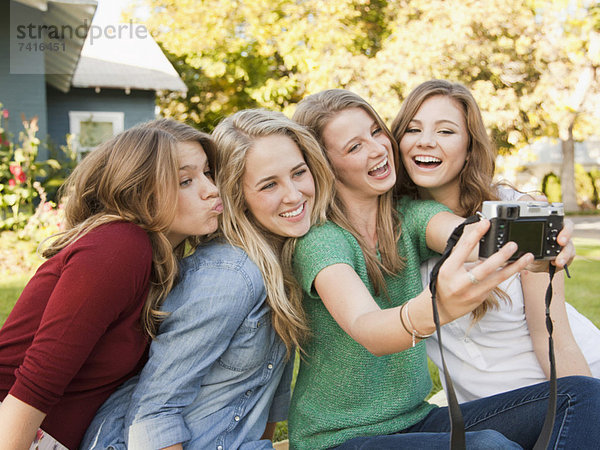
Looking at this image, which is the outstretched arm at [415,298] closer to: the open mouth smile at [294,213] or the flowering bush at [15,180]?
the open mouth smile at [294,213]

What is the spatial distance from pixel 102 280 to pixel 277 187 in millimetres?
790

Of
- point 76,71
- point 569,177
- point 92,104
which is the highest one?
Result: point 76,71

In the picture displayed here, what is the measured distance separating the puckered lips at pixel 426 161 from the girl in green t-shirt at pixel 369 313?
99 millimetres

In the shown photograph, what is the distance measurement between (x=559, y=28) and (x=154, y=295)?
14.1 metres

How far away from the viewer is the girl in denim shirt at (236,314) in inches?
79.1

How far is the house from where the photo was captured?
30.3 feet

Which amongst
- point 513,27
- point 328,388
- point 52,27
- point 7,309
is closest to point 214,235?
point 328,388

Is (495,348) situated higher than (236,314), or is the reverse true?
(236,314)

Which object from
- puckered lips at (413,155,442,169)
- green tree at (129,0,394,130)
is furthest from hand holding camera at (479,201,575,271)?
green tree at (129,0,394,130)

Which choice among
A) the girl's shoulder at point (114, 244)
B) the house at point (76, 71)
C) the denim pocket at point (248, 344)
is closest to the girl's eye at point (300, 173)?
the denim pocket at point (248, 344)

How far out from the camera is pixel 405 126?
280 centimetres

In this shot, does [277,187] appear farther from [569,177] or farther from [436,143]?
[569,177]

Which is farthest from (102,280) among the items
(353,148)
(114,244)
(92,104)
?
(92,104)

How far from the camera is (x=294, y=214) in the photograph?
2301 mm
